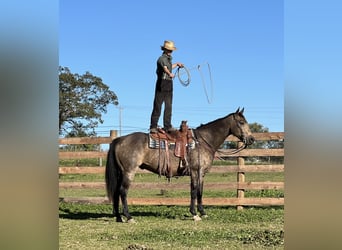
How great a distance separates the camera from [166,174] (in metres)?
6.75

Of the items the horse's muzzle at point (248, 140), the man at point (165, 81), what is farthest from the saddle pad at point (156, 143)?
the horse's muzzle at point (248, 140)

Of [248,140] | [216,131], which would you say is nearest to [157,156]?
[216,131]

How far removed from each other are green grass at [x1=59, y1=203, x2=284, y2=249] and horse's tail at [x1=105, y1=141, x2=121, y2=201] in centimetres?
48

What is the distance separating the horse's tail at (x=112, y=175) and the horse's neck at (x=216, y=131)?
158 cm

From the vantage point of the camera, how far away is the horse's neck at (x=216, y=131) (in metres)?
7.05

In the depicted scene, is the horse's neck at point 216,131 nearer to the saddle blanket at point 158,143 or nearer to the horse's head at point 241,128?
the horse's head at point 241,128

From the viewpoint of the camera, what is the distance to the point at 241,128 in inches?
282

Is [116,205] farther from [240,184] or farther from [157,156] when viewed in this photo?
[240,184]

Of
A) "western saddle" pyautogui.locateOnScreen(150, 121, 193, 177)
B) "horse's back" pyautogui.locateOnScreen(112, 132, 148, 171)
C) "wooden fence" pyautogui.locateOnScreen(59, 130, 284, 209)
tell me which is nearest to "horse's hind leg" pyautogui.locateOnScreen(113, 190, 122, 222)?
"horse's back" pyautogui.locateOnScreen(112, 132, 148, 171)

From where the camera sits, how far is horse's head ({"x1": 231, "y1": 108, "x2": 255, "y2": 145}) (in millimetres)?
7148
